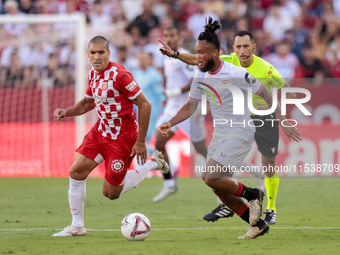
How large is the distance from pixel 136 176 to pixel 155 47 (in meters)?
9.19

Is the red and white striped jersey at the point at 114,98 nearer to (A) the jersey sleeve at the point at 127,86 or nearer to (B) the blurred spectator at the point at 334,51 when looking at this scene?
(A) the jersey sleeve at the point at 127,86

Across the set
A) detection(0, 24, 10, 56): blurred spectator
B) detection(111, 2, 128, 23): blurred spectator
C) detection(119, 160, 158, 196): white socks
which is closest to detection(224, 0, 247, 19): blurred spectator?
detection(111, 2, 128, 23): blurred spectator

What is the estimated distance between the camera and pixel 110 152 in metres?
6.51

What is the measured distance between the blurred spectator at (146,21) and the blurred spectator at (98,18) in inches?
32.0

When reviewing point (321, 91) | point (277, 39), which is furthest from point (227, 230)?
point (277, 39)

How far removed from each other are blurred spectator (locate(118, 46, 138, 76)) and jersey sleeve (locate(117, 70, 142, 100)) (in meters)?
8.71

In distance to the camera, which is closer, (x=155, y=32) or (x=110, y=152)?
(x=110, y=152)

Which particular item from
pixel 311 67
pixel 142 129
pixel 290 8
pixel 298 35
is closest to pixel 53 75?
pixel 311 67

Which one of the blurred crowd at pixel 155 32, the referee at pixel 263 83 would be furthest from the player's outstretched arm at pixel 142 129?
the blurred crowd at pixel 155 32

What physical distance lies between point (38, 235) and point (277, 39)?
11519mm

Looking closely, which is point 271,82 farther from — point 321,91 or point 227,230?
point 321,91

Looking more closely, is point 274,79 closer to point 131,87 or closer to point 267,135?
point 267,135

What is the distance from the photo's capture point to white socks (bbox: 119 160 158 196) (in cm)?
682

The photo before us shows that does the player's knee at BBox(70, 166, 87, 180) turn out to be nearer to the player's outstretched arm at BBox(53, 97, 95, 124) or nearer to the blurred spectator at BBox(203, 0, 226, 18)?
the player's outstretched arm at BBox(53, 97, 95, 124)
